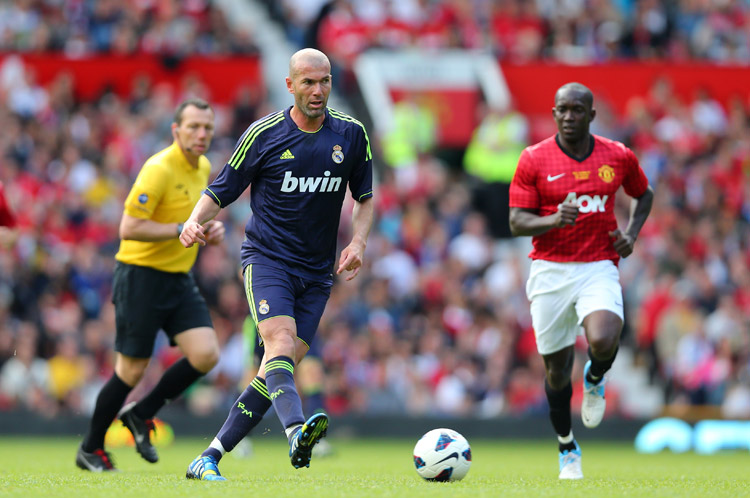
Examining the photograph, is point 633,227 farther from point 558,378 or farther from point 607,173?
point 558,378

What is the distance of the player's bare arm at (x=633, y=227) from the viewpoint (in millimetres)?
8688

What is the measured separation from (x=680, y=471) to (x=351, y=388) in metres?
6.79

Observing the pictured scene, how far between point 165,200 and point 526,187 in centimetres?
282

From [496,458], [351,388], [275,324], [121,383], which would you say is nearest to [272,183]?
[275,324]

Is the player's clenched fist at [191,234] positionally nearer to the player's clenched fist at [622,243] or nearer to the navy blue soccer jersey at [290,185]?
the navy blue soccer jersey at [290,185]

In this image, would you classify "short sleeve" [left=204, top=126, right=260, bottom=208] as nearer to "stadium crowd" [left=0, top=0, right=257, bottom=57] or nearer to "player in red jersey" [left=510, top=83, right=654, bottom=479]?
"player in red jersey" [left=510, top=83, right=654, bottom=479]

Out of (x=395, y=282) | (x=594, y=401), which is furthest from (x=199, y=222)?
(x=395, y=282)

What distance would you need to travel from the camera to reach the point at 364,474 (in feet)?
30.7

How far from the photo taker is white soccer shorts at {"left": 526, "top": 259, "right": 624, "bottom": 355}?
8734 millimetres

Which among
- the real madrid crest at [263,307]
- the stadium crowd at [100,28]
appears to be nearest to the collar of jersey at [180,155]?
the real madrid crest at [263,307]

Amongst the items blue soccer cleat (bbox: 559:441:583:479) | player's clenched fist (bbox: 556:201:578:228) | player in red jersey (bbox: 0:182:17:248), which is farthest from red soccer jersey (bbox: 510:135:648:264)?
player in red jersey (bbox: 0:182:17:248)

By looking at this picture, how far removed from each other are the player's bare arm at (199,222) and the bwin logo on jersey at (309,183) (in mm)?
477

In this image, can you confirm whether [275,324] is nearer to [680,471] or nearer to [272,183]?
[272,183]

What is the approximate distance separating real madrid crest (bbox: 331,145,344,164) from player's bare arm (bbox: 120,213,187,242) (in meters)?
1.81
